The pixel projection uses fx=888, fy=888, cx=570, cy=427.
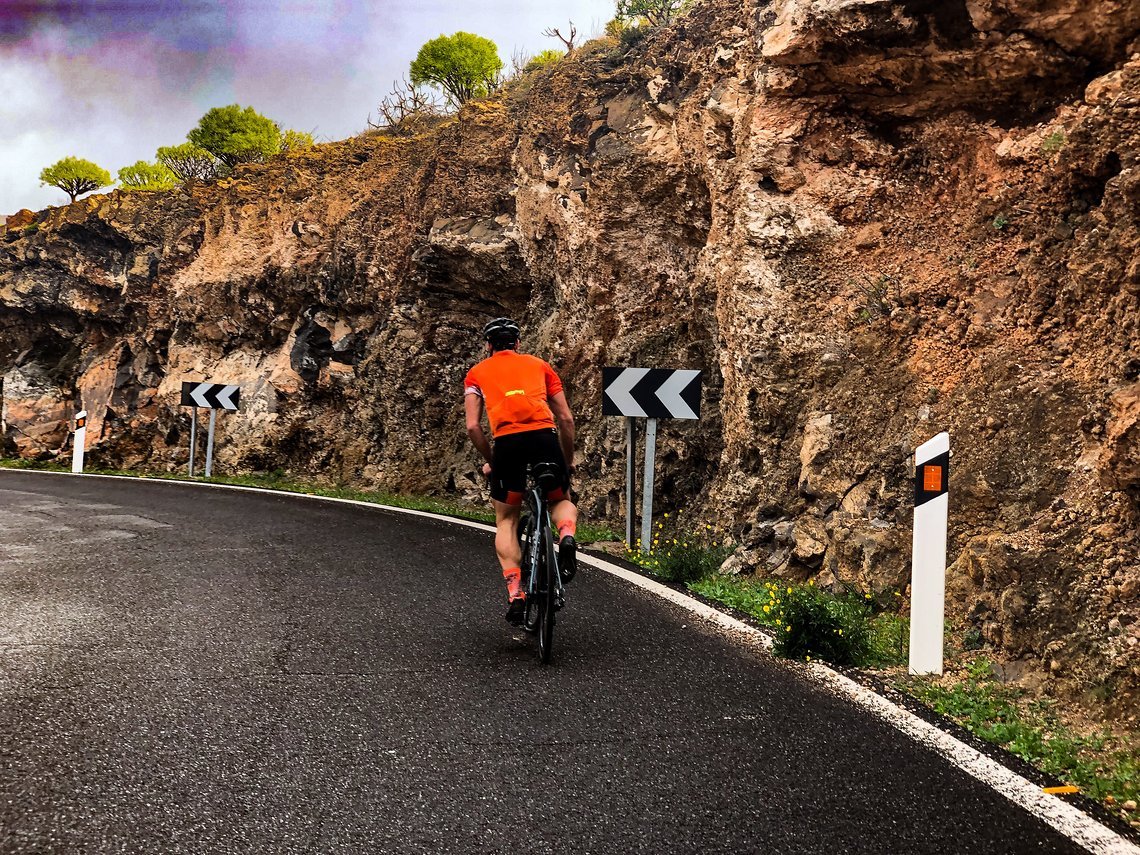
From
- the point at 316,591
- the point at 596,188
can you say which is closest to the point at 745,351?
the point at 316,591

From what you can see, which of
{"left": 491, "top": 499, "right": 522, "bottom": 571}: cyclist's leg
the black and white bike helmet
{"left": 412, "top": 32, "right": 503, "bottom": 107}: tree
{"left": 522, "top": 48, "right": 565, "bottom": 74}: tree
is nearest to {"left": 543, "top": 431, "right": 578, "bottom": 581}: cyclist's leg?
{"left": 491, "top": 499, "right": 522, "bottom": 571}: cyclist's leg

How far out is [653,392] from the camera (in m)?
9.08

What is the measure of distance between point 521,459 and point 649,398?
12.2 feet

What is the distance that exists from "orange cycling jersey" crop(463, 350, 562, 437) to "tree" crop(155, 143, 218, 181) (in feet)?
83.5

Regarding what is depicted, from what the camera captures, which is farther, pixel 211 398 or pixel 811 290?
pixel 211 398

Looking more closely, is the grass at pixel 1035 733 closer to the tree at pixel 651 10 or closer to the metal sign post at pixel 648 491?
the metal sign post at pixel 648 491

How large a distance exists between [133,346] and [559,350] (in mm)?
14920

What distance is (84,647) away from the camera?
16.9ft

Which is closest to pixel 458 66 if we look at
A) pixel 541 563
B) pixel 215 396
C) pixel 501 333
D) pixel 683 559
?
pixel 215 396

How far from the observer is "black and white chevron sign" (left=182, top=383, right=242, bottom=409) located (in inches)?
736

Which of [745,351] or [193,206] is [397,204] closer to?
[193,206]

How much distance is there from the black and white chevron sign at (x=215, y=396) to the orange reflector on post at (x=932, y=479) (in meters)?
16.4

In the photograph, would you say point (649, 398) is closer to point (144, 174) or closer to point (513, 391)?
point (513, 391)

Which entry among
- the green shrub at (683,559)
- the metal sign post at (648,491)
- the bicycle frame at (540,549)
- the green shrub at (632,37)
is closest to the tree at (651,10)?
the green shrub at (632,37)
